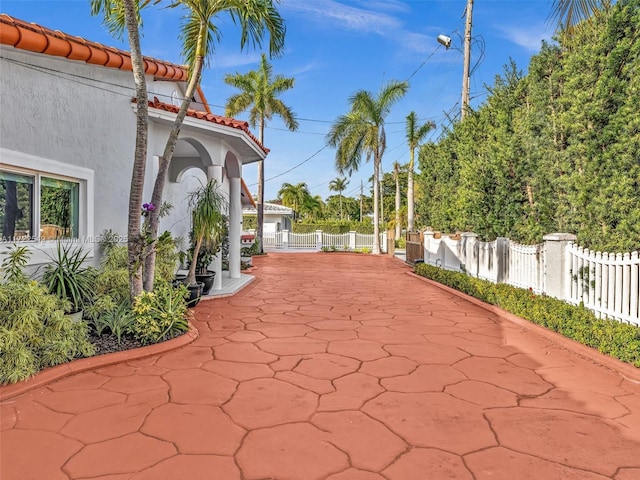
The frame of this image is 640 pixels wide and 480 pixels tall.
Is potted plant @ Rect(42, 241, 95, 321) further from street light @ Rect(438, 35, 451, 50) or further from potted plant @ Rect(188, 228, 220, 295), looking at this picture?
street light @ Rect(438, 35, 451, 50)

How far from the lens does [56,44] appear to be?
5.16 meters

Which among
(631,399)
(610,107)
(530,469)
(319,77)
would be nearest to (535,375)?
(631,399)

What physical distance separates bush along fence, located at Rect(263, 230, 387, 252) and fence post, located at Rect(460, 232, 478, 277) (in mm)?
16978

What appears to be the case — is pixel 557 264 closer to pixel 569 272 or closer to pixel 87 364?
pixel 569 272

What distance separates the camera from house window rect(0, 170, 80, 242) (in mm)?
5176

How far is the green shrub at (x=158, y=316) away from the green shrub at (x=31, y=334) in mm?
704

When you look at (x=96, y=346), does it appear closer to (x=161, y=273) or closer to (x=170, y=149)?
(x=161, y=273)

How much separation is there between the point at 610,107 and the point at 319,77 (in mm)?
15266

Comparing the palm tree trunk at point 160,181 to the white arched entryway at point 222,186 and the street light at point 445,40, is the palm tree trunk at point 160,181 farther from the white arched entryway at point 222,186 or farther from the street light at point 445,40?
the street light at point 445,40

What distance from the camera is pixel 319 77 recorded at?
63.9ft

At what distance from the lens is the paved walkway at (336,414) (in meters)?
2.62

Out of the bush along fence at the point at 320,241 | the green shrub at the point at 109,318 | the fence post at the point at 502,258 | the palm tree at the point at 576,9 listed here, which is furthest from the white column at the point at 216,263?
the bush along fence at the point at 320,241

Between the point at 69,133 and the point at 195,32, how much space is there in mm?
2631

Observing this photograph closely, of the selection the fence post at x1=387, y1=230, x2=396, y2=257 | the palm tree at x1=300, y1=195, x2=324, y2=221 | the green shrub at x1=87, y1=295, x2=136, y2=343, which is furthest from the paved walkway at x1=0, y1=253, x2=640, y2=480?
the palm tree at x1=300, y1=195, x2=324, y2=221
